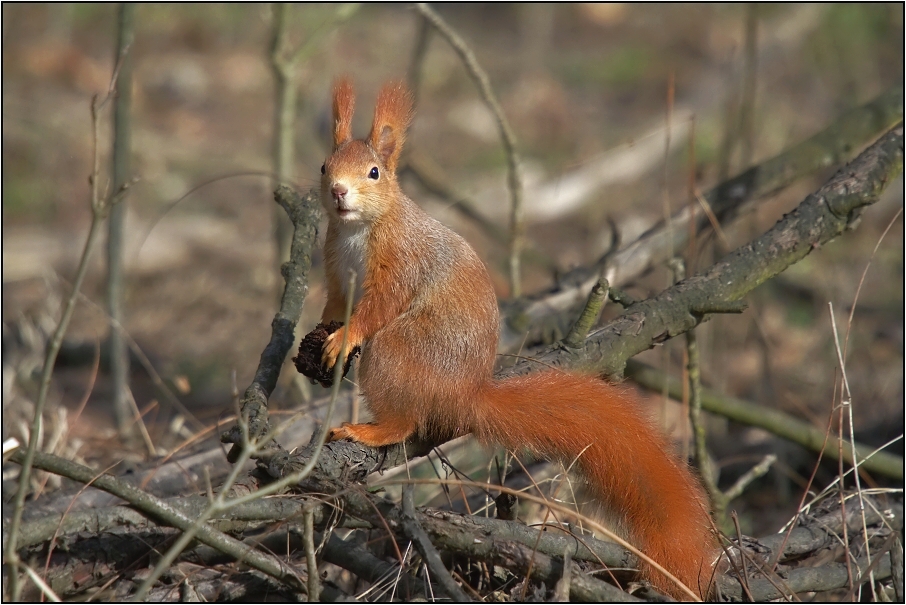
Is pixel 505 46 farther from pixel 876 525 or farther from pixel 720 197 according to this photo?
pixel 876 525

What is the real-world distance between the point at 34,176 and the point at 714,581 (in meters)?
6.12

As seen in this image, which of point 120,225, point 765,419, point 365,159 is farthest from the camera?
point 120,225

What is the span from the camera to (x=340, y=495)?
1.68 meters

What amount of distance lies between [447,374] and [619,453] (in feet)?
1.45

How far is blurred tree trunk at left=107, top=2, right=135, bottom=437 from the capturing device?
11.0ft

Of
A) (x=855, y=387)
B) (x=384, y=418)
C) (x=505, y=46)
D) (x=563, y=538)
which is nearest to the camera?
(x=563, y=538)

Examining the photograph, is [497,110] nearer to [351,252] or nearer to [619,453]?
[351,252]

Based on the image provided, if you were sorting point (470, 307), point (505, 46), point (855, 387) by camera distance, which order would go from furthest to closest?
point (505, 46), point (855, 387), point (470, 307)

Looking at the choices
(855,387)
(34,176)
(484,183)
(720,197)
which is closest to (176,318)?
(34,176)

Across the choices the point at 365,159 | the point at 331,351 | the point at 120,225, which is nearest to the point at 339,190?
the point at 365,159

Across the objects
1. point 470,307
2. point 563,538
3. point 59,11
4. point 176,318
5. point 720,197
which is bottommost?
point 176,318

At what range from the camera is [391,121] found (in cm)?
234

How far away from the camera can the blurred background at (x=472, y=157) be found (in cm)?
438

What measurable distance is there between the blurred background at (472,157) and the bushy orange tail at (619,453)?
1602mm
